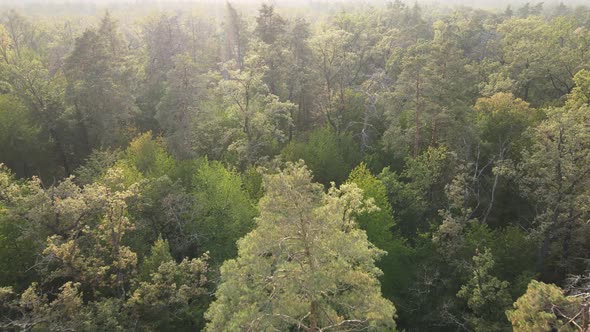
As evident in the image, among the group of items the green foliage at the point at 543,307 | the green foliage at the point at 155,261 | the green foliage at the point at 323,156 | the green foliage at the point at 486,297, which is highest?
the green foliage at the point at 543,307

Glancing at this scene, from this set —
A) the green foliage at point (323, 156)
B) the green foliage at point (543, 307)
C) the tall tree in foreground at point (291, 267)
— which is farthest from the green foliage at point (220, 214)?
the green foliage at point (543, 307)

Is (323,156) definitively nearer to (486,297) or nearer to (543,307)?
(486,297)

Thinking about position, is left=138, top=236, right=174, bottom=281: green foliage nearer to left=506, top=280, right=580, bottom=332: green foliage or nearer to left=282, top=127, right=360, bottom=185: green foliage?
left=282, top=127, right=360, bottom=185: green foliage

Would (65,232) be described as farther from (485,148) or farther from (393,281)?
(485,148)

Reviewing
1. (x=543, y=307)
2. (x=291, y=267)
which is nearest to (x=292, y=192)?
(x=291, y=267)

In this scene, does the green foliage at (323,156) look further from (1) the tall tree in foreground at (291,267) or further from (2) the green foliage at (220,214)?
(1) the tall tree in foreground at (291,267)

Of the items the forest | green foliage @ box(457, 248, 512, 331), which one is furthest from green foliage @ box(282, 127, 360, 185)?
green foliage @ box(457, 248, 512, 331)
